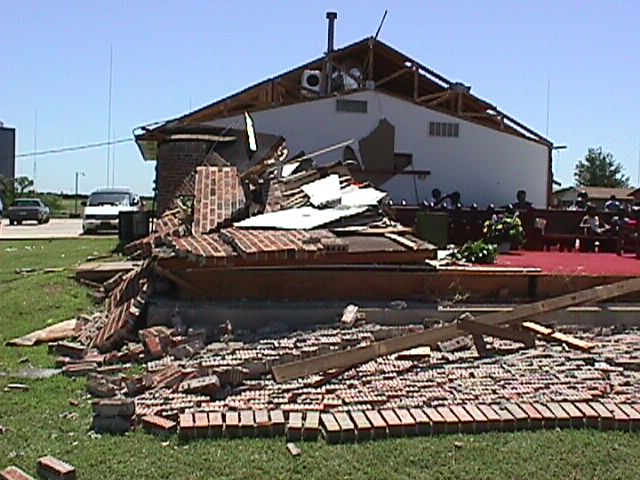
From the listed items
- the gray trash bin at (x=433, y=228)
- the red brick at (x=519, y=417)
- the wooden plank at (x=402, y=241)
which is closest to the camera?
the red brick at (x=519, y=417)

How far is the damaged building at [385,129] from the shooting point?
56.0ft

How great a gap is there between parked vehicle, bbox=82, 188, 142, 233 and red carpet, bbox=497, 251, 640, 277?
14.6m

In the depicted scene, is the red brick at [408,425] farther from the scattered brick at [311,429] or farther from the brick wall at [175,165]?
the brick wall at [175,165]

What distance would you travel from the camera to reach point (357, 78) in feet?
61.7

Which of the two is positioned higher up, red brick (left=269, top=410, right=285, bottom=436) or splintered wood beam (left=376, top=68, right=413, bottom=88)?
splintered wood beam (left=376, top=68, right=413, bottom=88)

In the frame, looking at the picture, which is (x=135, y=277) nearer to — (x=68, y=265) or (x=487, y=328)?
(x=487, y=328)

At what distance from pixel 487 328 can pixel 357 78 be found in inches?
518

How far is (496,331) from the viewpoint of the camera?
6.47m

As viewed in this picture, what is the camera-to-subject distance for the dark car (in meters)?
34.1

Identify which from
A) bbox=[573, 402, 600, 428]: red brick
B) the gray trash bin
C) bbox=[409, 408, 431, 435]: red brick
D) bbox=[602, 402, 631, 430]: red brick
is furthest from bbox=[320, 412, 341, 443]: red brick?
the gray trash bin

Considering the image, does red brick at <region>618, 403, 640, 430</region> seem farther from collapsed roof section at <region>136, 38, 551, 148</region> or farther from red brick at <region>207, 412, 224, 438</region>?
collapsed roof section at <region>136, 38, 551, 148</region>

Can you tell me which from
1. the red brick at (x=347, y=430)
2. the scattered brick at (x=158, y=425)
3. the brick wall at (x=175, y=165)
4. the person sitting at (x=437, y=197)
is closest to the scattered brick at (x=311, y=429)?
the red brick at (x=347, y=430)

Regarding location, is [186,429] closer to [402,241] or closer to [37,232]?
[402,241]

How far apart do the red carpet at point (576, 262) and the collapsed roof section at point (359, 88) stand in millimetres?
7659
